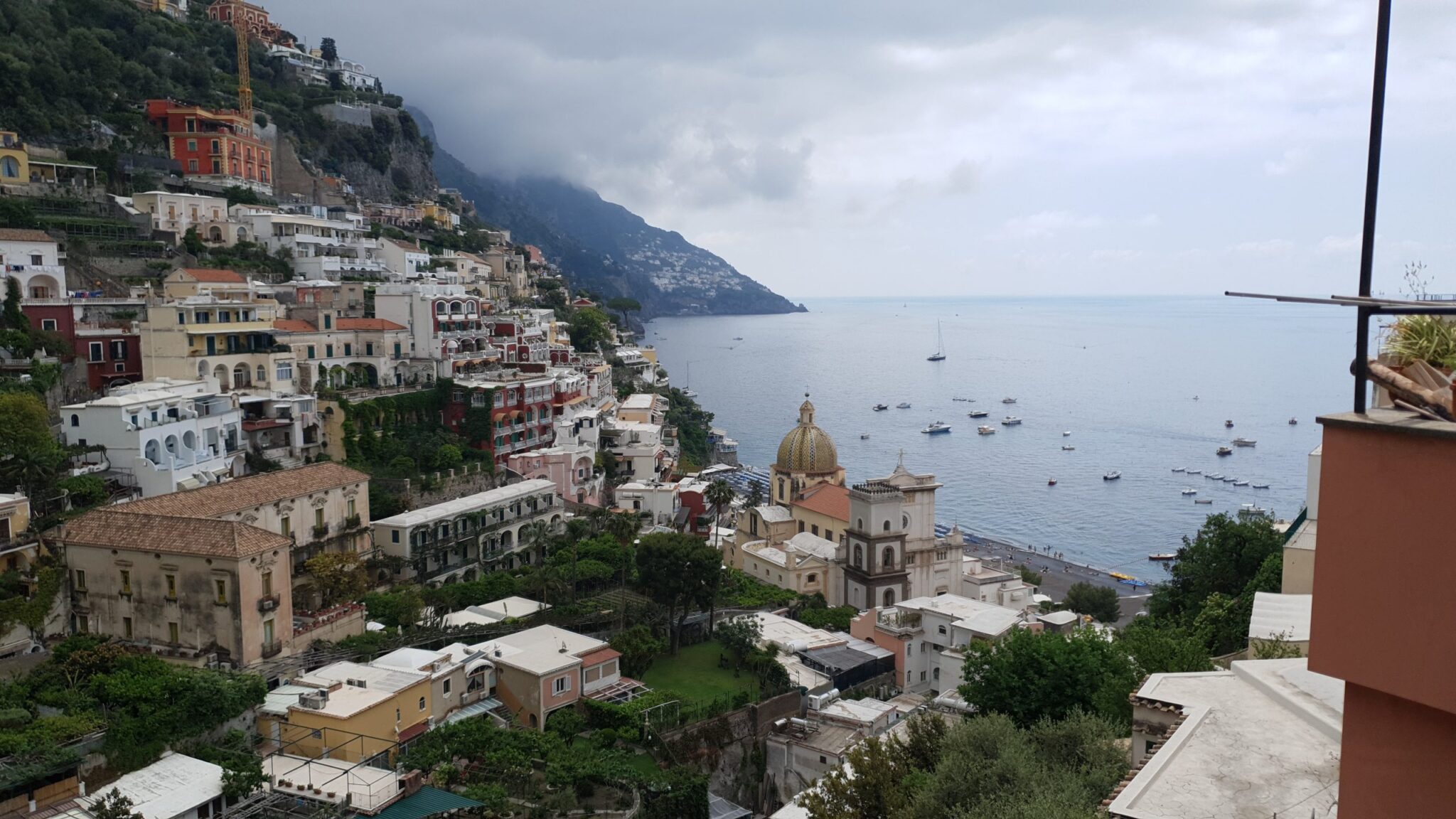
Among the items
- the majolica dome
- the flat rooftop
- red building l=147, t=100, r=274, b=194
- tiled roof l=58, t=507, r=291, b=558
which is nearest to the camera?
the flat rooftop

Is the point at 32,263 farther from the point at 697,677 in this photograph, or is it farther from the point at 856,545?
the point at 856,545

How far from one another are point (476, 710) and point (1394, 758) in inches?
870

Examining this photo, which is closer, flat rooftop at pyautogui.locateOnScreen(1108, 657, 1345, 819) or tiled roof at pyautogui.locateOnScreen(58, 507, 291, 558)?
flat rooftop at pyautogui.locateOnScreen(1108, 657, 1345, 819)

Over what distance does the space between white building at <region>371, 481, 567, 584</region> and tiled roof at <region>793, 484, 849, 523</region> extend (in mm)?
12369

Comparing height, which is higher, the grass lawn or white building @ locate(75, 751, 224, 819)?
white building @ locate(75, 751, 224, 819)

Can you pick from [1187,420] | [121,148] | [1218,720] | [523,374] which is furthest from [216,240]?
[1187,420]

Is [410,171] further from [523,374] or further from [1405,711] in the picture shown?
[1405,711]

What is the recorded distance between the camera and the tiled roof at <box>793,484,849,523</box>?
45.0 metres

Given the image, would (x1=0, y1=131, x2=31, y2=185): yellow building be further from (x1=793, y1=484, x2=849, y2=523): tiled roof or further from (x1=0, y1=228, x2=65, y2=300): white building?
(x1=793, y1=484, x2=849, y2=523): tiled roof

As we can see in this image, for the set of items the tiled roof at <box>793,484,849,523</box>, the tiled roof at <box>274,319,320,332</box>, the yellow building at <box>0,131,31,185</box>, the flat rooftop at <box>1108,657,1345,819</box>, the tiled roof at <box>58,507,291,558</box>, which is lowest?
the tiled roof at <box>793,484,849,523</box>

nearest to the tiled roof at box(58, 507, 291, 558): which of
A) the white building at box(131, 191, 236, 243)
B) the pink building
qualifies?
the pink building

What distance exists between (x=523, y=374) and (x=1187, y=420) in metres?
89.0

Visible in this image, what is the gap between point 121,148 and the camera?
57.1 metres

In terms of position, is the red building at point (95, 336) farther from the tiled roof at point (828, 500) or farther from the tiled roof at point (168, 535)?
the tiled roof at point (828, 500)
